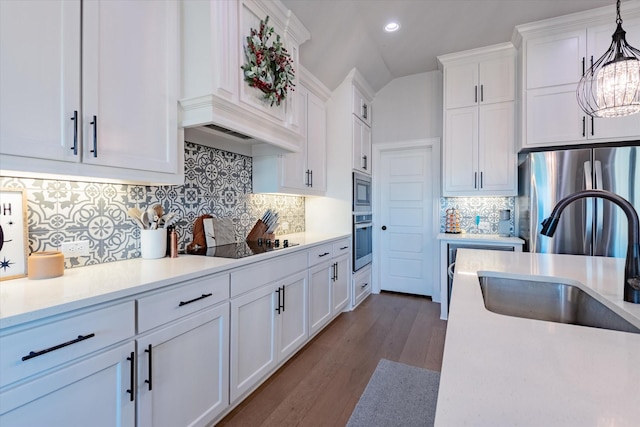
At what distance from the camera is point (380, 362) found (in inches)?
92.8

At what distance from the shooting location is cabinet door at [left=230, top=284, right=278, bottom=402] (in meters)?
1.71

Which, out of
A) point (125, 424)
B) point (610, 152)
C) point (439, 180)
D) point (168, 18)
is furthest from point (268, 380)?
point (610, 152)

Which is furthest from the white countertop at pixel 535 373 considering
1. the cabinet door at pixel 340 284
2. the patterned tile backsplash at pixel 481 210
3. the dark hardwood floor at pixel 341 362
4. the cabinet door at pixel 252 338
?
the patterned tile backsplash at pixel 481 210

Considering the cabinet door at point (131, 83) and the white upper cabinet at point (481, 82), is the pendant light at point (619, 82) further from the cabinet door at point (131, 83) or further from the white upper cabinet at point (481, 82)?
the cabinet door at point (131, 83)

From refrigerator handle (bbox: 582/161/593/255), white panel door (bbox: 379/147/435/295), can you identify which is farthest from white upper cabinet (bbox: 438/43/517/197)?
refrigerator handle (bbox: 582/161/593/255)

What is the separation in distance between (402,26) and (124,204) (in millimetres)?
3091

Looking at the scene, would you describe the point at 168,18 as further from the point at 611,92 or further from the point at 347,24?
the point at 611,92

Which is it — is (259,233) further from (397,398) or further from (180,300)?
(397,398)

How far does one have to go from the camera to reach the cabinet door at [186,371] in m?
1.24

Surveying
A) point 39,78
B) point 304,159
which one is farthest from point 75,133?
point 304,159

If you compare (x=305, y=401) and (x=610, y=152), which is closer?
(x=305, y=401)

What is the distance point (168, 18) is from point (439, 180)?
3365 mm

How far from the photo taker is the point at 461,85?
3438mm

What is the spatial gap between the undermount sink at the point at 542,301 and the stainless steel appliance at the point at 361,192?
7.28ft
